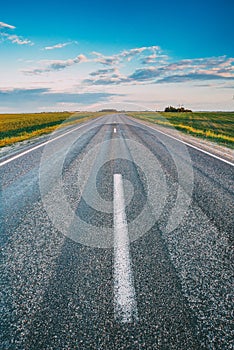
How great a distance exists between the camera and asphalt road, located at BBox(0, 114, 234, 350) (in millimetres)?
1804

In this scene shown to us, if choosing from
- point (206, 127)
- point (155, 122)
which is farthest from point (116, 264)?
point (155, 122)

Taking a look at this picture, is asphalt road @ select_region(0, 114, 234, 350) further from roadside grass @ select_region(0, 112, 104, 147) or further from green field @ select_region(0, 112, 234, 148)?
roadside grass @ select_region(0, 112, 104, 147)

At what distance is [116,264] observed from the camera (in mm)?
2537

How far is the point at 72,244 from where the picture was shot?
116 inches

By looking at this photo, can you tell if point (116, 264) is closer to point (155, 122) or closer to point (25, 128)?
point (25, 128)

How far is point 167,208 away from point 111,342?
2.46m

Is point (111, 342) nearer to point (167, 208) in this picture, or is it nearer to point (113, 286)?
point (113, 286)

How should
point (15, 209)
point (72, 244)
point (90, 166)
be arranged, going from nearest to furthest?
point (72, 244) → point (15, 209) → point (90, 166)

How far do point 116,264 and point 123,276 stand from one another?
→ 0.64 ft

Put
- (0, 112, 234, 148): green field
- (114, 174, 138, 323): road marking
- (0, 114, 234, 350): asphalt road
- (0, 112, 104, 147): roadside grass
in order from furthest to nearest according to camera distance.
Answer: (0, 112, 234, 148): green field
(0, 112, 104, 147): roadside grass
(114, 174, 138, 323): road marking
(0, 114, 234, 350): asphalt road

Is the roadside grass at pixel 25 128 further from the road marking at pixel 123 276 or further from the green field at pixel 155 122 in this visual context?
the road marking at pixel 123 276

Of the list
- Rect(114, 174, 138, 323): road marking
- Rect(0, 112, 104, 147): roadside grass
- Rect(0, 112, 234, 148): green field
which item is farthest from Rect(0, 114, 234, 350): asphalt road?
Rect(0, 112, 104, 147): roadside grass

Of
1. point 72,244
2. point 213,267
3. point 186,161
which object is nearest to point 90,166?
point 186,161

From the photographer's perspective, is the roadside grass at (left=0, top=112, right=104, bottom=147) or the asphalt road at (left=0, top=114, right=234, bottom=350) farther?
the roadside grass at (left=0, top=112, right=104, bottom=147)
